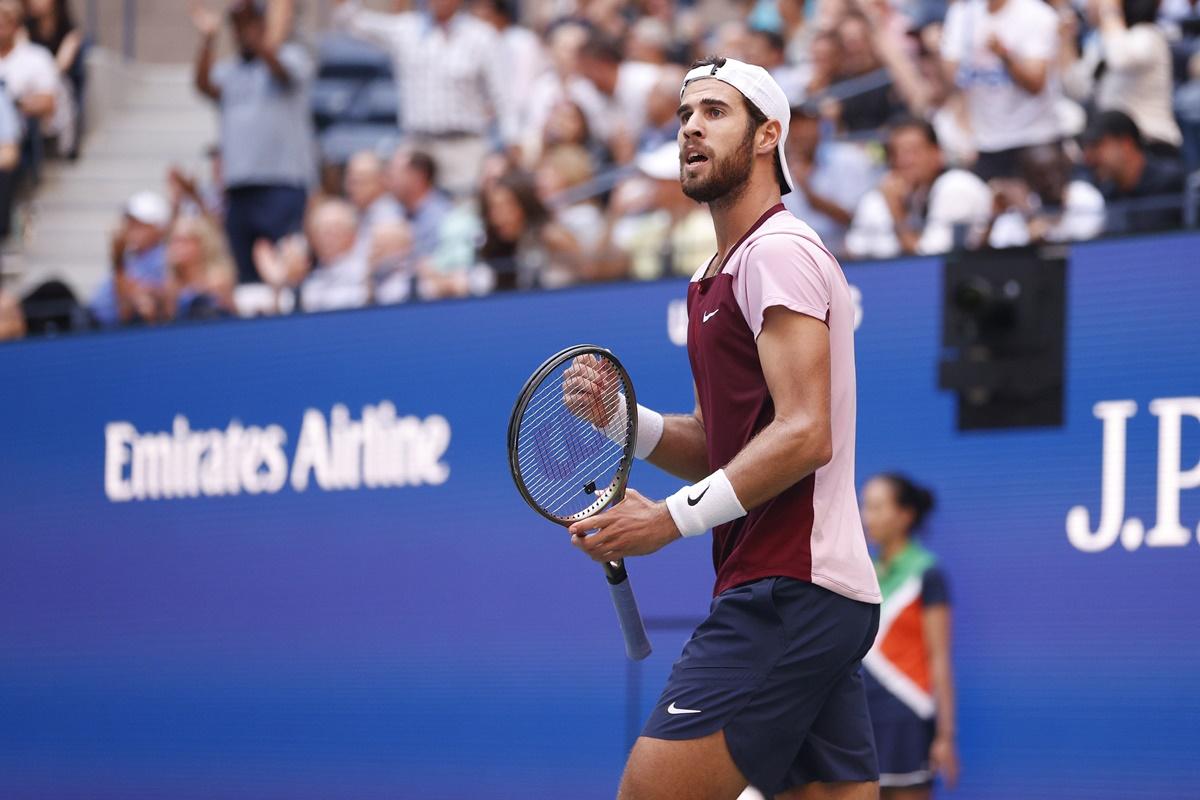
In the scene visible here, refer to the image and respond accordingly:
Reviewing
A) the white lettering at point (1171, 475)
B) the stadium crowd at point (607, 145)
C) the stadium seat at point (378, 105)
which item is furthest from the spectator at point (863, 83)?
the stadium seat at point (378, 105)

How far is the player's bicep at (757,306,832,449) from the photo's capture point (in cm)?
405

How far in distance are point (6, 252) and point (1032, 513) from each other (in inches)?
288

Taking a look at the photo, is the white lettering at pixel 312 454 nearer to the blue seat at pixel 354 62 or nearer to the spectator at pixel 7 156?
the spectator at pixel 7 156

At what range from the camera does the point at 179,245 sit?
1016 cm

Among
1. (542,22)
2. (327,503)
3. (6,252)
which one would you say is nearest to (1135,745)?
(327,503)

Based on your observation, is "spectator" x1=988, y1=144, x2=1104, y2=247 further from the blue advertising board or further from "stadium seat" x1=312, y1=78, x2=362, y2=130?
"stadium seat" x1=312, y1=78, x2=362, y2=130

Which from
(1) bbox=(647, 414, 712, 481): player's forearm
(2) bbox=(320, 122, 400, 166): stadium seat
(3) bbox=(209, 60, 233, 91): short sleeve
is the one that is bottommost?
(1) bbox=(647, 414, 712, 481): player's forearm

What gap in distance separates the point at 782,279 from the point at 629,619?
0.83 meters

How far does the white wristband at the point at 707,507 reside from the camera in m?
4.03

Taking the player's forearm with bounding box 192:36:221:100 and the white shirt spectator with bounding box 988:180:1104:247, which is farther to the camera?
the player's forearm with bounding box 192:36:221:100

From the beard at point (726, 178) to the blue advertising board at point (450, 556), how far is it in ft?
8.84

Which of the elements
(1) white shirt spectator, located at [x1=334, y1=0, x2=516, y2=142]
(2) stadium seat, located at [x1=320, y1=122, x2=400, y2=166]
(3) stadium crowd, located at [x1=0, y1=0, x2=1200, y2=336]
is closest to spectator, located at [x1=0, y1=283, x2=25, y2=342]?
A: (3) stadium crowd, located at [x1=0, y1=0, x2=1200, y2=336]

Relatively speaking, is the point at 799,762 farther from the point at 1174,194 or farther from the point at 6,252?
the point at 6,252

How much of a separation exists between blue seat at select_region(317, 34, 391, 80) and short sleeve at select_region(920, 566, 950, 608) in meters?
7.21
